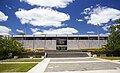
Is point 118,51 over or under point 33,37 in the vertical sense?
under

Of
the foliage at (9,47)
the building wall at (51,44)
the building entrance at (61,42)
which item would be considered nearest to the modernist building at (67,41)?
the building wall at (51,44)

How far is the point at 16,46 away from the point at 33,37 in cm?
3040

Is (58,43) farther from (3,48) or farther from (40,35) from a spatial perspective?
(3,48)

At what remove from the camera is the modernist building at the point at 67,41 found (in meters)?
91.6

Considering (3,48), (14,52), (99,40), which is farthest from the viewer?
(99,40)

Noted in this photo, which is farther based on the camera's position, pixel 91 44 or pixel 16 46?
pixel 91 44

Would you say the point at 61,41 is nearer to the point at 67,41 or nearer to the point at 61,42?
the point at 61,42

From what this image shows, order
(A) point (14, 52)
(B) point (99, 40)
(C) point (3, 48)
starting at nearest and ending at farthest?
(C) point (3, 48)
(A) point (14, 52)
(B) point (99, 40)

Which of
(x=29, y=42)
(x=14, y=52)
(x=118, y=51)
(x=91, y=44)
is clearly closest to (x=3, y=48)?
(x=14, y=52)

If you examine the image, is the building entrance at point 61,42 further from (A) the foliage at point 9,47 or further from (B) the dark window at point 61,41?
(A) the foliage at point 9,47

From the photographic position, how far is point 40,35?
310 ft

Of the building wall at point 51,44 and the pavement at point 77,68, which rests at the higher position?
the building wall at point 51,44

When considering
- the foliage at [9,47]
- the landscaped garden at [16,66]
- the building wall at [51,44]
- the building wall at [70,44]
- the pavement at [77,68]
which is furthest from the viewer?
the building wall at [51,44]

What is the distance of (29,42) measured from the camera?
92625mm
